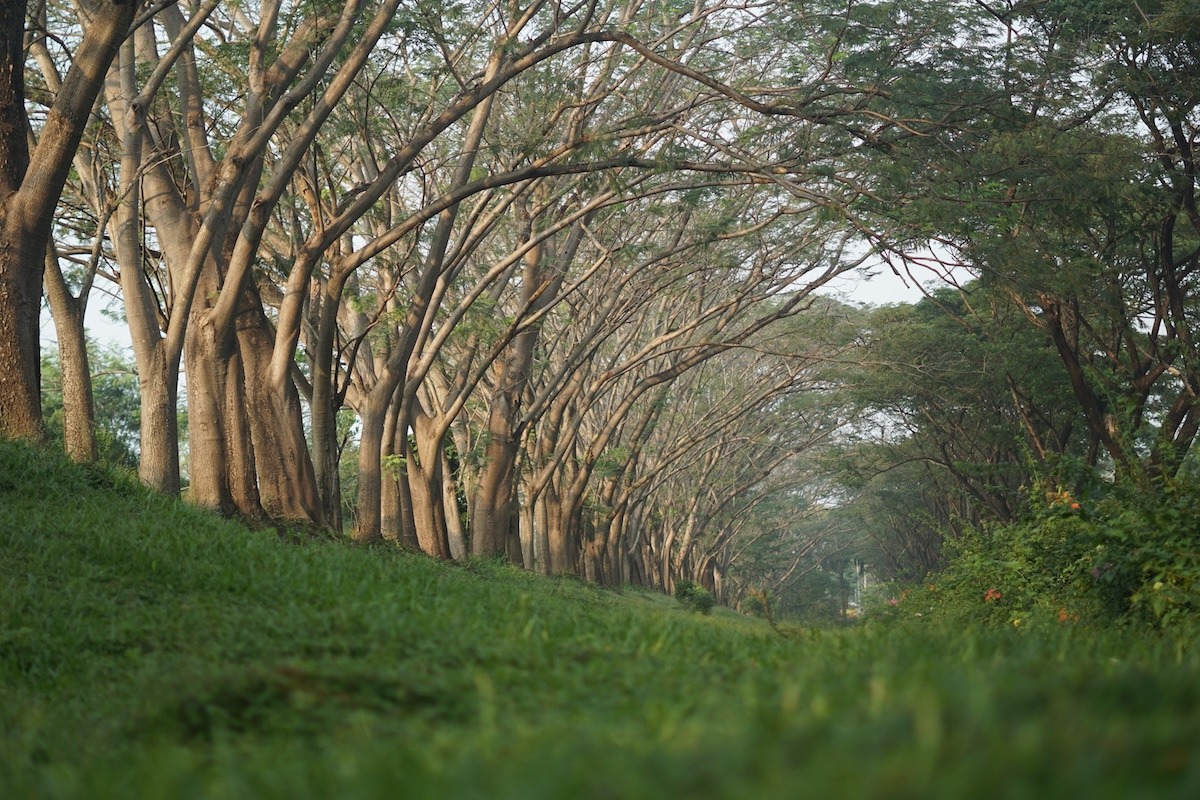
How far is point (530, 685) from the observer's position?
4246 mm

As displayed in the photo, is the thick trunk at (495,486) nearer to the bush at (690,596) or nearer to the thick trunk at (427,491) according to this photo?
the thick trunk at (427,491)

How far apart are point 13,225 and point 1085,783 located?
10.4m

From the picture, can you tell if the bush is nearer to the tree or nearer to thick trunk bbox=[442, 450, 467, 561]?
thick trunk bbox=[442, 450, 467, 561]

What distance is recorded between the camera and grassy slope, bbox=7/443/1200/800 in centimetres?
253

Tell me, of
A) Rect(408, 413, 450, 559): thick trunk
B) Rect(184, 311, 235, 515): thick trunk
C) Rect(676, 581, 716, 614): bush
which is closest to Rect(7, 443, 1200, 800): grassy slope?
Rect(184, 311, 235, 515): thick trunk

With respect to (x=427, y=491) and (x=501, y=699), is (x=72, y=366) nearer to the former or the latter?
(x=427, y=491)

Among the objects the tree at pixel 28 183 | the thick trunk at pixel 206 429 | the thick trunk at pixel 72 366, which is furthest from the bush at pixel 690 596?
the tree at pixel 28 183

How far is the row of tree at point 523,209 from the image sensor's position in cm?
1267

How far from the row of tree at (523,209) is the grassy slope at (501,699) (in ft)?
17.3

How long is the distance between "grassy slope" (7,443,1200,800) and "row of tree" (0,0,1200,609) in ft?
17.3

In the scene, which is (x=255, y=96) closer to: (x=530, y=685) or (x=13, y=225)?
(x=13, y=225)

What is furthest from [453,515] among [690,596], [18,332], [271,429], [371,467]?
[18,332]

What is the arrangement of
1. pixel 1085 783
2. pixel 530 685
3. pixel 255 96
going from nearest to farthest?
1. pixel 1085 783
2. pixel 530 685
3. pixel 255 96

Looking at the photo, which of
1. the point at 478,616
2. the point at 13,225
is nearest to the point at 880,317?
the point at 13,225
